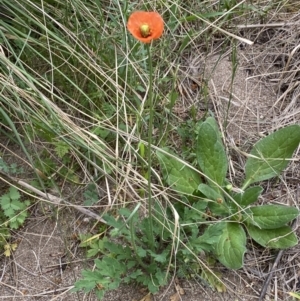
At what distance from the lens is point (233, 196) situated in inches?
58.4

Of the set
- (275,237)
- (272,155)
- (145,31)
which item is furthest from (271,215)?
(145,31)

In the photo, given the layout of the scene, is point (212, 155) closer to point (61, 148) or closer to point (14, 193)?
point (61, 148)

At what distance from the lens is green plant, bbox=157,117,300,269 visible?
1.42m

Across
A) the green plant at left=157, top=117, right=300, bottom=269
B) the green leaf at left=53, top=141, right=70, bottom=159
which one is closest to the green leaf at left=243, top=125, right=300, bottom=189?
the green plant at left=157, top=117, right=300, bottom=269

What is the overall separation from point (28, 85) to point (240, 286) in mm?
740

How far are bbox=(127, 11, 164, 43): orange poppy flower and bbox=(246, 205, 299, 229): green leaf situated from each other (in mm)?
658

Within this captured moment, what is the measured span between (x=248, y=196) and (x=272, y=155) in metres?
0.15

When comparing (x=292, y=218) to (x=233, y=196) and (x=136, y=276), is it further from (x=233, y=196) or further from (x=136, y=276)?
(x=136, y=276)

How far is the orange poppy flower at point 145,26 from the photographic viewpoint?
36.2 inches

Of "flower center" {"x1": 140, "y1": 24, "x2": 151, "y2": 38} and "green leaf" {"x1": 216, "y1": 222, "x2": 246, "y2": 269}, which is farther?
"green leaf" {"x1": 216, "y1": 222, "x2": 246, "y2": 269}

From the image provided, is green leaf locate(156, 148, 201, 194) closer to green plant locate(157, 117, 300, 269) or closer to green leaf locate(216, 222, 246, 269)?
green plant locate(157, 117, 300, 269)

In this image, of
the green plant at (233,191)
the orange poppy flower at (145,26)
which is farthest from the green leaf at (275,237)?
the orange poppy flower at (145,26)

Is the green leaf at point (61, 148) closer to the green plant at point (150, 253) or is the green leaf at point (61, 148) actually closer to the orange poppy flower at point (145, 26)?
the green plant at point (150, 253)

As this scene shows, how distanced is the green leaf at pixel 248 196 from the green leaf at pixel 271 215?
0.02m
